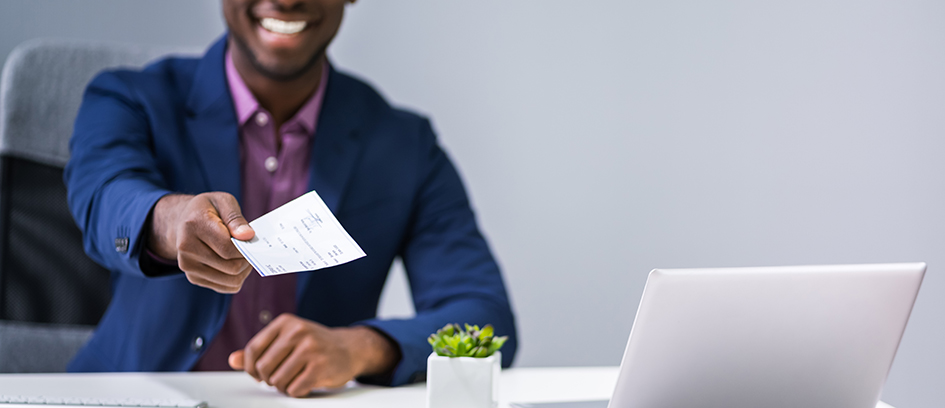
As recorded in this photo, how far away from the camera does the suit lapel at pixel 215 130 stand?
4.10ft

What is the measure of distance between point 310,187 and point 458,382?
0.66 m

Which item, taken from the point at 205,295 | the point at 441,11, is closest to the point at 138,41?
the point at 441,11

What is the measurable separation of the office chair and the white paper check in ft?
2.68

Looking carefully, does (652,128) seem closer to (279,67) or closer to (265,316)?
(279,67)

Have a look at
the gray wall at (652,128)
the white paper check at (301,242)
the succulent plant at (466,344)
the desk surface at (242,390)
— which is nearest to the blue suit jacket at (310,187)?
the desk surface at (242,390)

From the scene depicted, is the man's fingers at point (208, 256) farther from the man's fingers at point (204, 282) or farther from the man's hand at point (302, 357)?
the man's hand at point (302, 357)

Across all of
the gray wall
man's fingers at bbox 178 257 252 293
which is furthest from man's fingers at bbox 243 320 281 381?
the gray wall

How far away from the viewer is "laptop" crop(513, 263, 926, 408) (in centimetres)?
59

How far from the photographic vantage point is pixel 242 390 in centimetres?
89

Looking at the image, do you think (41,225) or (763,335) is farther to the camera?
(41,225)

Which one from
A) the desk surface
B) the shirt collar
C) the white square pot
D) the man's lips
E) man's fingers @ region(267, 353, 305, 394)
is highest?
the man's lips

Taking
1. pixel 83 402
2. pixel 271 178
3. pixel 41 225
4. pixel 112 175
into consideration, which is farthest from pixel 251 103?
pixel 83 402

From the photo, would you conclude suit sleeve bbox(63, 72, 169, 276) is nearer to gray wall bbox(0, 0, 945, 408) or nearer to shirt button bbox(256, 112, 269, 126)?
shirt button bbox(256, 112, 269, 126)

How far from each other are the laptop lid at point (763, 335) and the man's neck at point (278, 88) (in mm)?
962
